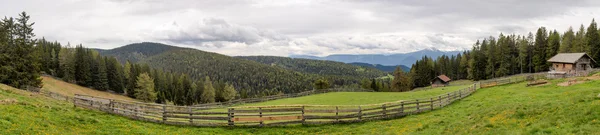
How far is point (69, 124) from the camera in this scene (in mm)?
19031

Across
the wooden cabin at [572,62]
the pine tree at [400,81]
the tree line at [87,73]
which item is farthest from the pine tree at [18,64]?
the wooden cabin at [572,62]

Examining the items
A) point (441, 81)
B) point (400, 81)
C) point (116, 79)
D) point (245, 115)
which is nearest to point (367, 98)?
point (245, 115)

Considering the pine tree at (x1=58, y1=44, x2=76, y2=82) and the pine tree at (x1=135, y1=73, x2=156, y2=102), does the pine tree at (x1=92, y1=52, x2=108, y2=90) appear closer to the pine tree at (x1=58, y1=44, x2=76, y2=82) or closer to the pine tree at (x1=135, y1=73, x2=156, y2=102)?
the pine tree at (x1=58, y1=44, x2=76, y2=82)

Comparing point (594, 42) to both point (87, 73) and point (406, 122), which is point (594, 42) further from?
point (87, 73)

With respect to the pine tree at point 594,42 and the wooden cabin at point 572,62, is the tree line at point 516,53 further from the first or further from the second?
the wooden cabin at point 572,62

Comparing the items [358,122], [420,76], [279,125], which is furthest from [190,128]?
[420,76]

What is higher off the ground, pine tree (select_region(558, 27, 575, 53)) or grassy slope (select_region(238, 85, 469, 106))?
pine tree (select_region(558, 27, 575, 53))

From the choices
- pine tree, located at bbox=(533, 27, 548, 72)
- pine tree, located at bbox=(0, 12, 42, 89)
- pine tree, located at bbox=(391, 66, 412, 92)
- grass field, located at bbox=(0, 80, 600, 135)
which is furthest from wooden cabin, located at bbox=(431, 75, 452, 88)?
pine tree, located at bbox=(0, 12, 42, 89)

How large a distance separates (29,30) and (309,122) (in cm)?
6574

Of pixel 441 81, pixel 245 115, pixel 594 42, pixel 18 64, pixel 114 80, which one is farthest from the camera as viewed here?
pixel 114 80

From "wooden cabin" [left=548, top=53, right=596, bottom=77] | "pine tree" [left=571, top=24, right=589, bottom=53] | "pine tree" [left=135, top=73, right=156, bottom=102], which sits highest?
"pine tree" [left=571, top=24, right=589, bottom=53]

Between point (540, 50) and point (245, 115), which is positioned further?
point (540, 50)

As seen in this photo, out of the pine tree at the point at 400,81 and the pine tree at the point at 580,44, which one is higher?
the pine tree at the point at 580,44

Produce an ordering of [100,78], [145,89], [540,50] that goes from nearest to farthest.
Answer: [145,89] < [540,50] < [100,78]
